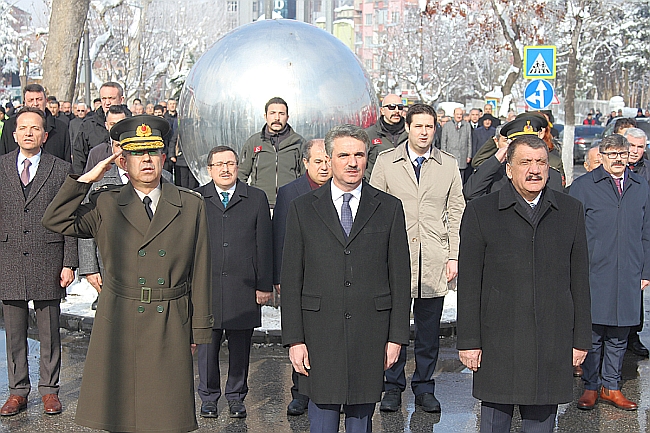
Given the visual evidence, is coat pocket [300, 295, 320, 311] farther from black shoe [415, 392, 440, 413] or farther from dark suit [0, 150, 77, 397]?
dark suit [0, 150, 77, 397]

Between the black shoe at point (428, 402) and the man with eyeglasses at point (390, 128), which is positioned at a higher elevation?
the man with eyeglasses at point (390, 128)

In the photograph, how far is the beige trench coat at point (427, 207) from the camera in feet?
22.9

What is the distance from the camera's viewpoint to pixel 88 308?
1012cm

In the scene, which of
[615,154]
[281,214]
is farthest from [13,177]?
[615,154]

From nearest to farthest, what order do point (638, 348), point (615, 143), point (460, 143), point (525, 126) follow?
point (525, 126) < point (615, 143) < point (638, 348) < point (460, 143)

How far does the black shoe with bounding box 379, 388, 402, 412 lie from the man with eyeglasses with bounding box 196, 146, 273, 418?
105 centimetres

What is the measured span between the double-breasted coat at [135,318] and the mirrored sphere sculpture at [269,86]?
5.21 metres

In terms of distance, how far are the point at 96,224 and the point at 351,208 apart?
4.58ft

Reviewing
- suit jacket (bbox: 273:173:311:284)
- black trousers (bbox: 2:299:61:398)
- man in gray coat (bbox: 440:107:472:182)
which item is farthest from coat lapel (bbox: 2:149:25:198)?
man in gray coat (bbox: 440:107:472:182)

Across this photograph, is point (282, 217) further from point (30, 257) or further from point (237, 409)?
point (30, 257)

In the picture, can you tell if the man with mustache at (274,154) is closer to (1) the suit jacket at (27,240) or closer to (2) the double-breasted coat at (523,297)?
(1) the suit jacket at (27,240)

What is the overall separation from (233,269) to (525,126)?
2.37 meters

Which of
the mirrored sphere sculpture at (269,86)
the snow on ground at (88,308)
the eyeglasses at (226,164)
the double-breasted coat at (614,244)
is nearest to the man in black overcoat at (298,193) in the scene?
the eyeglasses at (226,164)

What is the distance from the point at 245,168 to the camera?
29.2ft
